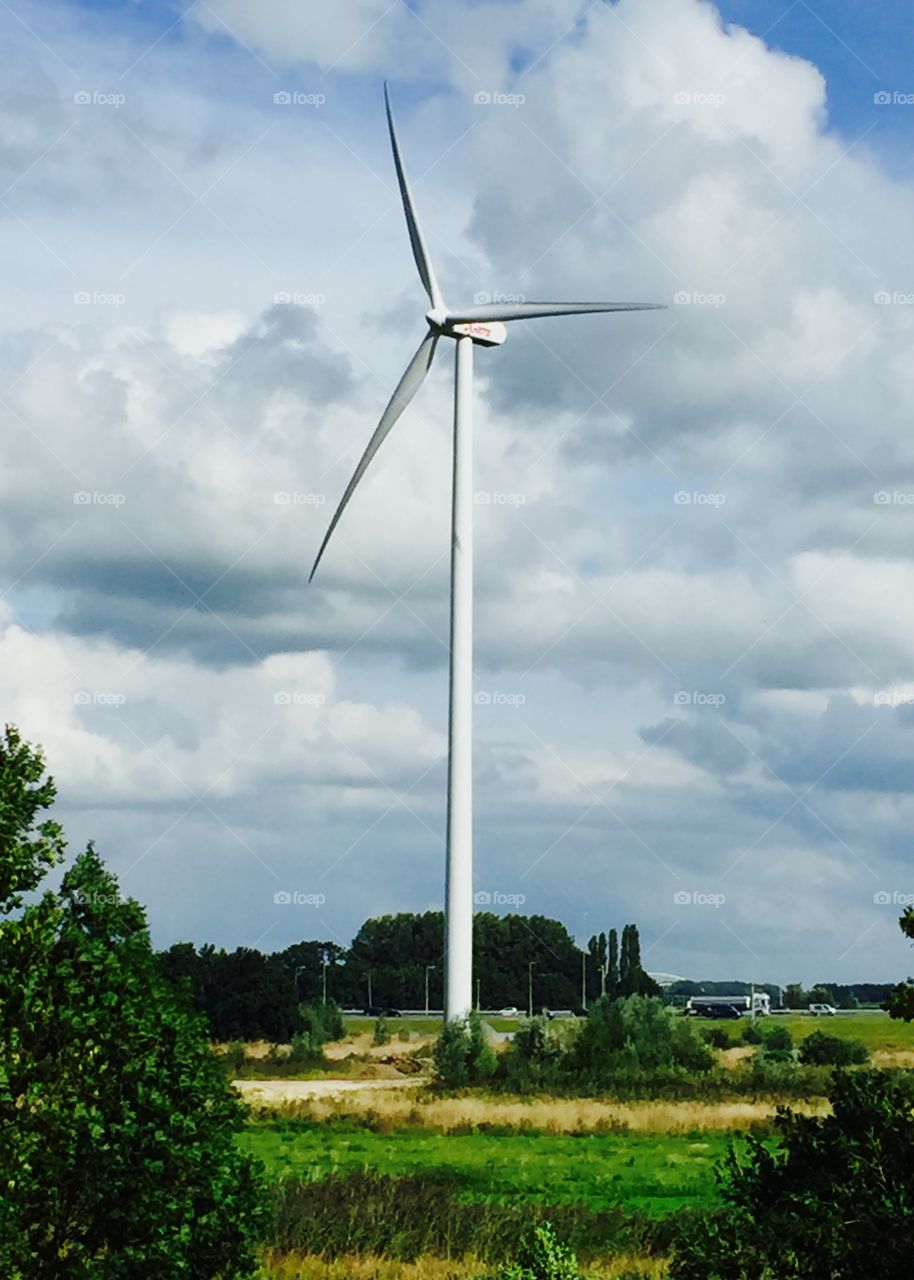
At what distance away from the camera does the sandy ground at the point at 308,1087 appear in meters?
54.5

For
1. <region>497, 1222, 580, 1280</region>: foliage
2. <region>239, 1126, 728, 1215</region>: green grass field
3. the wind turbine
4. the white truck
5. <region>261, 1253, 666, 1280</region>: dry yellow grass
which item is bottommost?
<region>261, 1253, 666, 1280</region>: dry yellow grass

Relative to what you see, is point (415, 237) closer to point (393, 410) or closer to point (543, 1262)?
point (393, 410)

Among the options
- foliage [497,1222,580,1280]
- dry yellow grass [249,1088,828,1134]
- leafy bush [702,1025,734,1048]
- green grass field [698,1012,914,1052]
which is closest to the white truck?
green grass field [698,1012,914,1052]

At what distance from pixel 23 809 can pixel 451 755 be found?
41122 millimetres

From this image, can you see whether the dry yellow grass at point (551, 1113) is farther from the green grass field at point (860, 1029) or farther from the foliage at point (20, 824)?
the foliage at point (20, 824)

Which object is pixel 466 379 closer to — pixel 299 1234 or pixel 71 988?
pixel 299 1234

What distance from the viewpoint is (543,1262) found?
651 inches

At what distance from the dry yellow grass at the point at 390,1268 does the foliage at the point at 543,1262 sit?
7.31 metres

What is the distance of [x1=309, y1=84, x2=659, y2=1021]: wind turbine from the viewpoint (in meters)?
57.3

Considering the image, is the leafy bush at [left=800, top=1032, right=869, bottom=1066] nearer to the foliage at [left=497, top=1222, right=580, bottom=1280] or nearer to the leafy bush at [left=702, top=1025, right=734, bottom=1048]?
the leafy bush at [left=702, top=1025, right=734, bottom=1048]

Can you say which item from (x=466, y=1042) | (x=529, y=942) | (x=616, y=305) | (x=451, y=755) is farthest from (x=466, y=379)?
(x=529, y=942)

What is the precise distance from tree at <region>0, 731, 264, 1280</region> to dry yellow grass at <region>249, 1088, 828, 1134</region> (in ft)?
106

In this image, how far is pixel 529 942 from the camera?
157 meters

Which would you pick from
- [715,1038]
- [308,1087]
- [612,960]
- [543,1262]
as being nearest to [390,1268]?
[543,1262]
